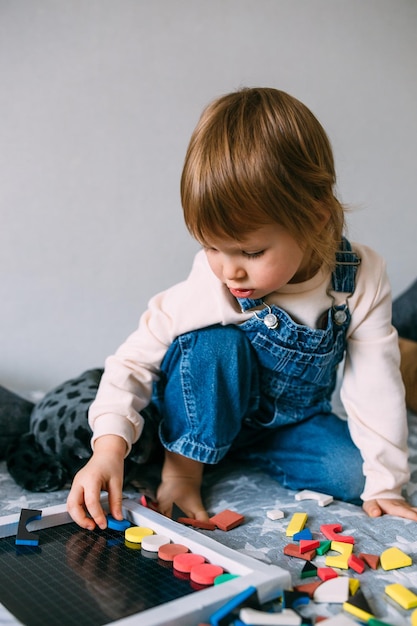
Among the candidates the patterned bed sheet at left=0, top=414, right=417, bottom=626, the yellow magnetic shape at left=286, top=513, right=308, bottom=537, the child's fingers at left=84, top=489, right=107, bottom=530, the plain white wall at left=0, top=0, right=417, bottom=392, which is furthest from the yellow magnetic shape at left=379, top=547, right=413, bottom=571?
the plain white wall at left=0, top=0, right=417, bottom=392

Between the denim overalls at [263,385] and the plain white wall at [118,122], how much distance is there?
60 cm

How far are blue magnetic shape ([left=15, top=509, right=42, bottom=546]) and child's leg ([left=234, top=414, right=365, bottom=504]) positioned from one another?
0.48m

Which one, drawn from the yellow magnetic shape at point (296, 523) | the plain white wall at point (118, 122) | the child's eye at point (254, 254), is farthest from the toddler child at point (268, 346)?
the plain white wall at point (118, 122)

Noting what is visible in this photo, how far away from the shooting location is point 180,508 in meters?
1.04

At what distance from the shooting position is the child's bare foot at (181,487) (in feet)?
3.39

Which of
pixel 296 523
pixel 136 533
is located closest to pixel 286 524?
pixel 296 523

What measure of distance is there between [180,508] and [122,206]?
844 mm

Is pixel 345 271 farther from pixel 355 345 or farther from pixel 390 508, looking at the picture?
pixel 390 508

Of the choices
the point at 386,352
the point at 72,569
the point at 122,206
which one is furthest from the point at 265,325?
the point at 122,206

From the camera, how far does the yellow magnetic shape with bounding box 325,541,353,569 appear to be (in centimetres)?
82

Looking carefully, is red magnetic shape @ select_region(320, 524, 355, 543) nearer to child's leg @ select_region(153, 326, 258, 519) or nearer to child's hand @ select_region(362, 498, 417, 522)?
child's hand @ select_region(362, 498, 417, 522)

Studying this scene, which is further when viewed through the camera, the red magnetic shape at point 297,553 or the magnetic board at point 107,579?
the red magnetic shape at point 297,553

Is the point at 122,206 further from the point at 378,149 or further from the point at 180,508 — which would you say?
the point at 180,508

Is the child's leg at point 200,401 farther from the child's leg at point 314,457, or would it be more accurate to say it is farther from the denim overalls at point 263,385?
the child's leg at point 314,457
